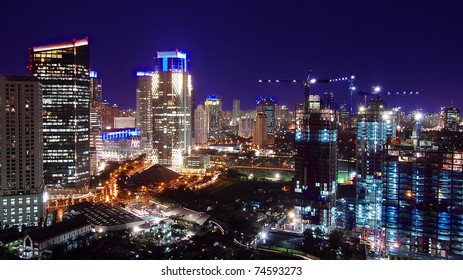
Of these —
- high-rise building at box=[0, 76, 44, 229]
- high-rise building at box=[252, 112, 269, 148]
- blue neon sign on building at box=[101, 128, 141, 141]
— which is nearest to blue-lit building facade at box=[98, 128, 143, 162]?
blue neon sign on building at box=[101, 128, 141, 141]

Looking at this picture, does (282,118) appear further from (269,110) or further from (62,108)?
(62,108)

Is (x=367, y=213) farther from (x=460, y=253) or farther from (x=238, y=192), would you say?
(x=238, y=192)

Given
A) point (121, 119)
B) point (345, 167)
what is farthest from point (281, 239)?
point (121, 119)

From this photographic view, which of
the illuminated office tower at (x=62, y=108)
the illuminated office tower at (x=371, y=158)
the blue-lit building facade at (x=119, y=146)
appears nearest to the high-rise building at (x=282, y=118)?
the blue-lit building facade at (x=119, y=146)

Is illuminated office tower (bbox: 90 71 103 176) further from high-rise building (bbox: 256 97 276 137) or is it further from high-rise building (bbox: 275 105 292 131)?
high-rise building (bbox: 275 105 292 131)

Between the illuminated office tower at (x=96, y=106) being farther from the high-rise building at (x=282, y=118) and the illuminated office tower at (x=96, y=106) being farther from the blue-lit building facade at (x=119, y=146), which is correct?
the high-rise building at (x=282, y=118)
